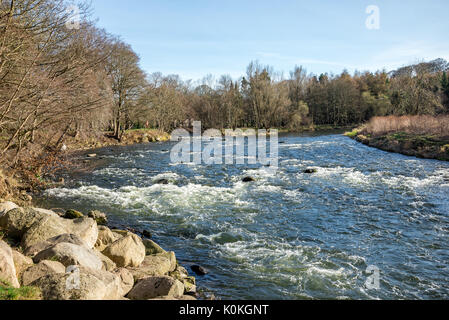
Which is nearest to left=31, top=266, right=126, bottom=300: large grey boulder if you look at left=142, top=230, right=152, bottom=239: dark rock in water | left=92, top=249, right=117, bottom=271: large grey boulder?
left=92, top=249, right=117, bottom=271: large grey boulder

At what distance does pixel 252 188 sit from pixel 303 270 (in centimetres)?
806

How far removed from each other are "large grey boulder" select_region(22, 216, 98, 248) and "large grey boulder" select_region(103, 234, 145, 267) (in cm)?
55

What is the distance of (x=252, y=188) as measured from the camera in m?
15.1

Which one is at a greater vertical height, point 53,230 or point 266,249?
point 53,230

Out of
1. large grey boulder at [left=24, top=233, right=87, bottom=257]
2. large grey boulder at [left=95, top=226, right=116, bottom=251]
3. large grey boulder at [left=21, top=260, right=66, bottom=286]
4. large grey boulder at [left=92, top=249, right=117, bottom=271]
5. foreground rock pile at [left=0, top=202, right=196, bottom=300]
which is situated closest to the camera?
foreground rock pile at [left=0, top=202, right=196, bottom=300]

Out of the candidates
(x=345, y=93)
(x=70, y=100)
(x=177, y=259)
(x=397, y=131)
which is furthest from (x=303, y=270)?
(x=345, y=93)

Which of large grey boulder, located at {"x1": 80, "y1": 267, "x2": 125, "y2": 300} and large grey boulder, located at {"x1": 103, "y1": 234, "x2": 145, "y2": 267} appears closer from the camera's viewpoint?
large grey boulder, located at {"x1": 80, "y1": 267, "x2": 125, "y2": 300}

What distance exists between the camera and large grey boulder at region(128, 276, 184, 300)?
216 inches

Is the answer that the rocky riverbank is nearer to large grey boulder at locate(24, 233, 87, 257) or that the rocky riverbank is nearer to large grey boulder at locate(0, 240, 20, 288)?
large grey boulder at locate(24, 233, 87, 257)

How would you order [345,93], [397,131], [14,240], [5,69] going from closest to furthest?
[14,240] → [5,69] → [397,131] → [345,93]

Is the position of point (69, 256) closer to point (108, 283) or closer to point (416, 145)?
point (108, 283)

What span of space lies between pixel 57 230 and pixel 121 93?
111 feet
